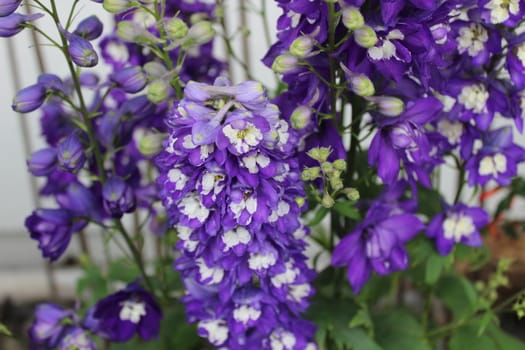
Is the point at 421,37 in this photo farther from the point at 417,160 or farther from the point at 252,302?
the point at 252,302

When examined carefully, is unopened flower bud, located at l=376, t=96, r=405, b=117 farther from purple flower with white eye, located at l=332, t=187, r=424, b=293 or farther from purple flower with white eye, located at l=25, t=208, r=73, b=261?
purple flower with white eye, located at l=25, t=208, r=73, b=261

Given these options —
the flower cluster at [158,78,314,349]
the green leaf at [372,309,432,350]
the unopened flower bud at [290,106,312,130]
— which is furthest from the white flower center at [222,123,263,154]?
the green leaf at [372,309,432,350]

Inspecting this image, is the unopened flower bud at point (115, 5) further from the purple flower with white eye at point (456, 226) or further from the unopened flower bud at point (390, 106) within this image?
the purple flower with white eye at point (456, 226)

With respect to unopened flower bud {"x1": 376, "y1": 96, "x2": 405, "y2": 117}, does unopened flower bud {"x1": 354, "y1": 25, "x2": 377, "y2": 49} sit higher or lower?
higher

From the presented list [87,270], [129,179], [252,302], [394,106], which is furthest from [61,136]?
[394,106]

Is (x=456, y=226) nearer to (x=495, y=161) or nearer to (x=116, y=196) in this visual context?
(x=495, y=161)

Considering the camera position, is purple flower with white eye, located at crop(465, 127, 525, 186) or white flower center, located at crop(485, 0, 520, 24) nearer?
white flower center, located at crop(485, 0, 520, 24)

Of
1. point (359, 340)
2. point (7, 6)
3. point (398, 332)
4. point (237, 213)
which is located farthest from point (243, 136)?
point (398, 332)
